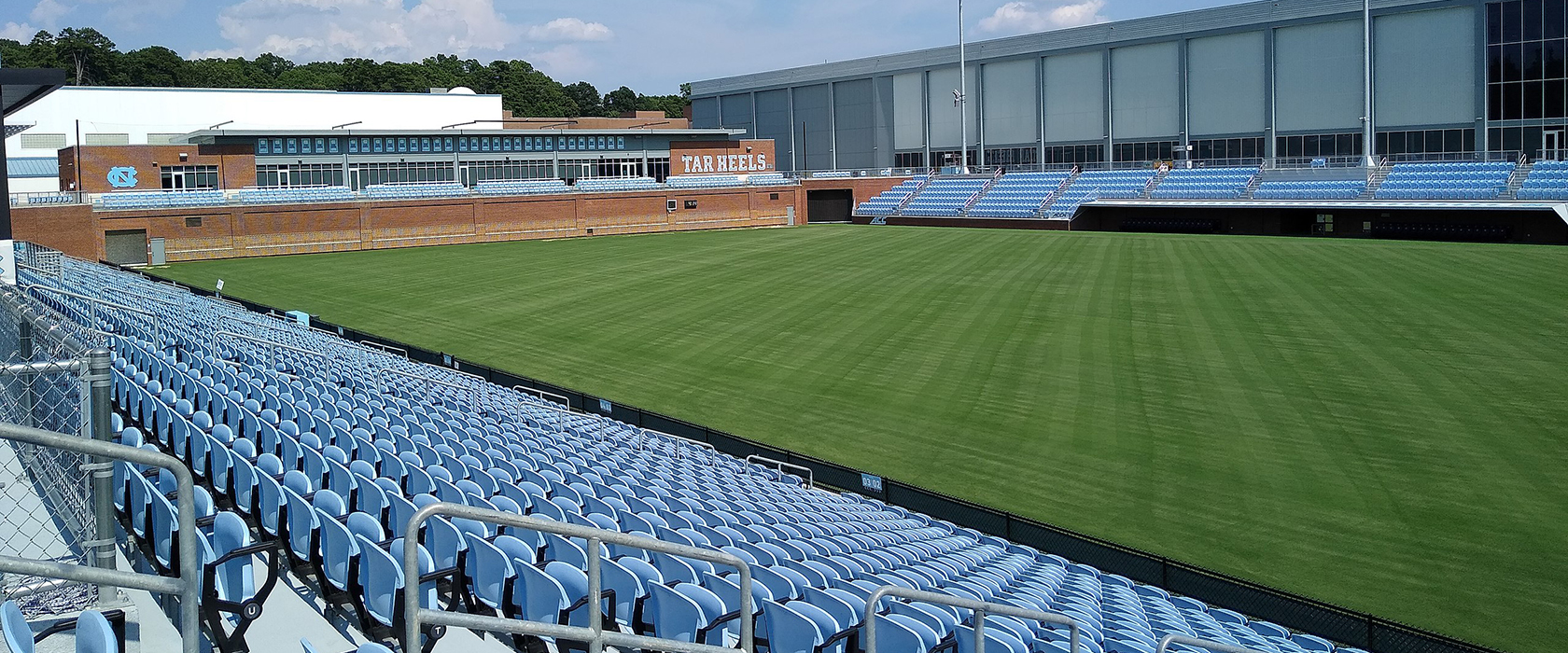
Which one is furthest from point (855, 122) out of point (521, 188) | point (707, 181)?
point (521, 188)

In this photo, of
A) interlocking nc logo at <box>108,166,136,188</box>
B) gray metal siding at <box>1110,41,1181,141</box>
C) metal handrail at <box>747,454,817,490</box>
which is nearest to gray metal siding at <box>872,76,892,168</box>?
gray metal siding at <box>1110,41,1181,141</box>

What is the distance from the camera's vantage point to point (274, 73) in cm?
13350

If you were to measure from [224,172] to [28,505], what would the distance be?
60889 mm

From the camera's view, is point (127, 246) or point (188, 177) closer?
point (127, 246)

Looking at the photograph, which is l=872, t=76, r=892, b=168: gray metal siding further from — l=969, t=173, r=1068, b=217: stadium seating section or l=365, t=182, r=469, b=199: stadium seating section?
l=365, t=182, r=469, b=199: stadium seating section

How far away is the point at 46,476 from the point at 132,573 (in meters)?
5.44

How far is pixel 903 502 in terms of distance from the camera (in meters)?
15.9

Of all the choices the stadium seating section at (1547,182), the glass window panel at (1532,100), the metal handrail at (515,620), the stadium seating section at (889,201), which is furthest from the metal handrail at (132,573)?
the stadium seating section at (889,201)

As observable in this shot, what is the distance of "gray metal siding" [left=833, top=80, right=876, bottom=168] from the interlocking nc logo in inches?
1898

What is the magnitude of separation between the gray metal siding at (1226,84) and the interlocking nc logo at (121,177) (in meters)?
57.9

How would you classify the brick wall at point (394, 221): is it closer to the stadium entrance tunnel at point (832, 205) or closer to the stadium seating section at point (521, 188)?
the stadium seating section at point (521, 188)

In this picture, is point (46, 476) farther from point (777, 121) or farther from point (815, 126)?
point (777, 121)

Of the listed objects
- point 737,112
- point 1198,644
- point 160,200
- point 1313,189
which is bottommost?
Result: point 1198,644

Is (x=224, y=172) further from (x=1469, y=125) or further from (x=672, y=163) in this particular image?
(x=1469, y=125)
